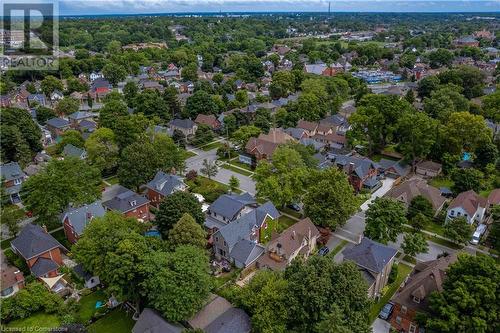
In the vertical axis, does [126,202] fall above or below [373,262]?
above

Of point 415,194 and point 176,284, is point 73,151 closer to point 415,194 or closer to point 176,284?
point 176,284

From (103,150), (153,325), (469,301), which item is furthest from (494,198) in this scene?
(103,150)

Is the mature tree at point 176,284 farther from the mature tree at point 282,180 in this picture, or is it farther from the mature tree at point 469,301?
the mature tree at point 282,180

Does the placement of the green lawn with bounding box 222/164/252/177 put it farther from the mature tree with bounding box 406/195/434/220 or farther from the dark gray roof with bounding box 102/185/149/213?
the mature tree with bounding box 406/195/434/220

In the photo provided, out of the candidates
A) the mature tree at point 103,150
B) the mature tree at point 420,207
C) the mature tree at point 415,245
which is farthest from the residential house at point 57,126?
the mature tree at point 415,245

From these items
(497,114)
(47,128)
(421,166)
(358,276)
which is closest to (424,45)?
(497,114)

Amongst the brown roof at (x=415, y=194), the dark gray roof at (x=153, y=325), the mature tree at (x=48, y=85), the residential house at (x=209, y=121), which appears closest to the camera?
the dark gray roof at (x=153, y=325)

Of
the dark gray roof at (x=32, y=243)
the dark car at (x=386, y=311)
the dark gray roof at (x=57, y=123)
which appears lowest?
the dark car at (x=386, y=311)
